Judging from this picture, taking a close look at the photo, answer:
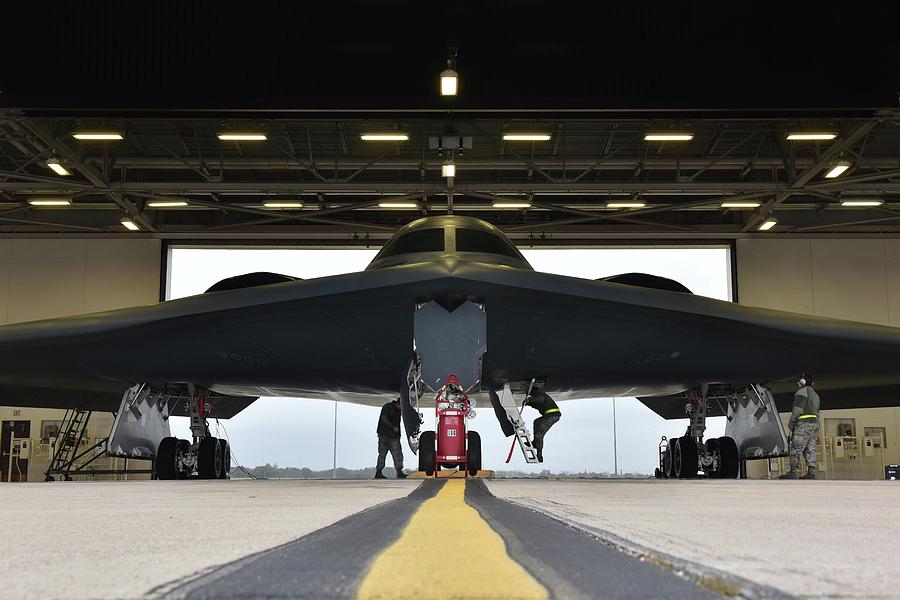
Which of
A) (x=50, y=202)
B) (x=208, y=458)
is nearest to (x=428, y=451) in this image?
(x=208, y=458)

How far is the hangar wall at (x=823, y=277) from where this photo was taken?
84.6 feet

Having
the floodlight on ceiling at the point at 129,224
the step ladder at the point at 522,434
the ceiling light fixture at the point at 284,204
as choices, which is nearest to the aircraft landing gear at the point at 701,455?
the step ladder at the point at 522,434

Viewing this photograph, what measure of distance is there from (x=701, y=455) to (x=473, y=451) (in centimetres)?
397

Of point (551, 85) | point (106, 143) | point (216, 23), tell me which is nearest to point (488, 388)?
point (551, 85)

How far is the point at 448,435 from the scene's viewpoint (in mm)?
8008

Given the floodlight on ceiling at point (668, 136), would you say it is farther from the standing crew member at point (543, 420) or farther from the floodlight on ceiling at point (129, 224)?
the floodlight on ceiling at point (129, 224)

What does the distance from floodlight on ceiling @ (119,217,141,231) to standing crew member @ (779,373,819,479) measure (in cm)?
1916

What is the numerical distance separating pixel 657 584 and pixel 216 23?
36.9ft

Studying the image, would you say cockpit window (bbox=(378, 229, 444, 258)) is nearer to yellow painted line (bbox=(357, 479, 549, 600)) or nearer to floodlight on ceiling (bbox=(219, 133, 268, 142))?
floodlight on ceiling (bbox=(219, 133, 268, 142))

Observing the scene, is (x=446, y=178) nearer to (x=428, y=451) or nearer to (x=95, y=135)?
(x=95, y=135)

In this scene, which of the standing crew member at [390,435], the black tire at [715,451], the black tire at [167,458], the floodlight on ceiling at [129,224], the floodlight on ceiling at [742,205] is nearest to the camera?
the black tire at [167,458]

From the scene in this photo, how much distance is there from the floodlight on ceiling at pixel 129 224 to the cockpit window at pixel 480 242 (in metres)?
16.1

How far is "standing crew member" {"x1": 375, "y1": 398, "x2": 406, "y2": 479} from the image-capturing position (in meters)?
12.5

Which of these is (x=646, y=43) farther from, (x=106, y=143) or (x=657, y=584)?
(x=106, y=143)
